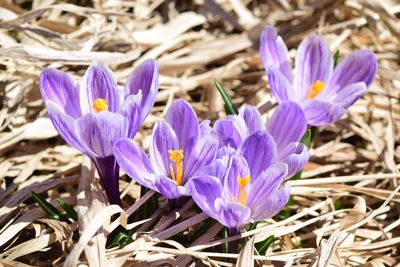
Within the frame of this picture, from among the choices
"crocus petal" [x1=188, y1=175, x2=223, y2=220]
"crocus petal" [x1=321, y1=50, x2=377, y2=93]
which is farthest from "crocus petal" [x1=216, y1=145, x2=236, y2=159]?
"crocus petal" [x1=321, y1=50, x2=377, y2=93]

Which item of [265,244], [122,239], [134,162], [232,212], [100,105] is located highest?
[100,105]

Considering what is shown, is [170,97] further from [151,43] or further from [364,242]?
[364,242]

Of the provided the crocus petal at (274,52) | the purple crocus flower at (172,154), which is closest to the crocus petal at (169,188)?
the purple crocus flower at (172,154)

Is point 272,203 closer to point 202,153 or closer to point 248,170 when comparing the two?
point 248,170

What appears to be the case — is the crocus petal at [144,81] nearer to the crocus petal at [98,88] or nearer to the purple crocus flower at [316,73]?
the crocus petal at [98,88]

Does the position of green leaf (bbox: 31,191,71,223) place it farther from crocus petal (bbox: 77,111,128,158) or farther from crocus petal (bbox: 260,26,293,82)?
crocus petal (bbox: 260,26,293,82)

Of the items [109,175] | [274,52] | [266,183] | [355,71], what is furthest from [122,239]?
[355,71]

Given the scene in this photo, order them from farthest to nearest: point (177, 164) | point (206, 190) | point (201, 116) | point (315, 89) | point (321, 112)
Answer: point (201, 116), point (315, 89), point (321, 112), point (177, 164), point (206, 190)
